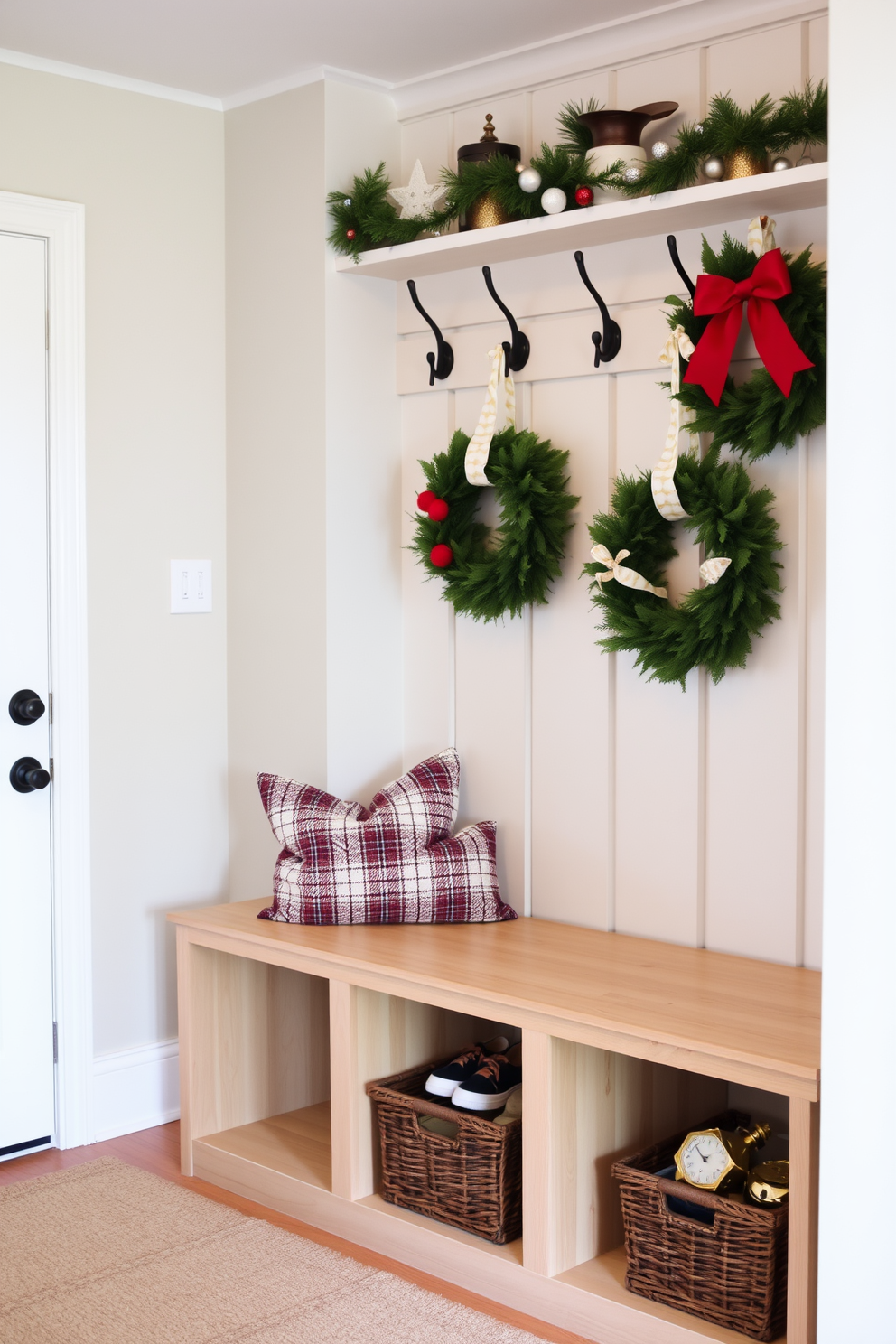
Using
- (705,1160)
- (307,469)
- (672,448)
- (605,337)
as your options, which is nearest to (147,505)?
(307,469)

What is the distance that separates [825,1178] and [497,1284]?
32.1 inches

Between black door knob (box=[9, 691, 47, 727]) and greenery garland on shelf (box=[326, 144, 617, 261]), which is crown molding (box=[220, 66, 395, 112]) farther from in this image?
black door knob (box=[9, 691, 47, 727])

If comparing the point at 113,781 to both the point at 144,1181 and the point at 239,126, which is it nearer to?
the point at 144,1181

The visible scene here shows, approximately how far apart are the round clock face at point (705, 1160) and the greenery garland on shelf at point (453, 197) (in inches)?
67.2

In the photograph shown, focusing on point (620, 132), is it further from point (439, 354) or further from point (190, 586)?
point (190, 586)

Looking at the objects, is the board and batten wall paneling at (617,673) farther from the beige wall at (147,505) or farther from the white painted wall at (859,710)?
the white painted wall at (859,710)

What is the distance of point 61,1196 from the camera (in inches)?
104

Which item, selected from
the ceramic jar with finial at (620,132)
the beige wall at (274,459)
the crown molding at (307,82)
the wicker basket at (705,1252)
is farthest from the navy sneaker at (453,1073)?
the crown molding at (307,82)

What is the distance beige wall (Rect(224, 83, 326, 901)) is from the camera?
115 inches

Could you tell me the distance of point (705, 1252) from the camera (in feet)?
6.66

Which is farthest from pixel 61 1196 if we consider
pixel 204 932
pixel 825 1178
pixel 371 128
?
pixel 371 128

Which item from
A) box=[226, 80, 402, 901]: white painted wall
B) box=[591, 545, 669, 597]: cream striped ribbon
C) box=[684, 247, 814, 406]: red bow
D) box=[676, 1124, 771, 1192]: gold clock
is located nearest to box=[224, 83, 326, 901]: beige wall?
box=[226, 80, 402, 901]: white painted wall

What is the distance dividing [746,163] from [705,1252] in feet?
5.96

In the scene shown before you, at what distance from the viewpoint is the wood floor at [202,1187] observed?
2211 millimetres
